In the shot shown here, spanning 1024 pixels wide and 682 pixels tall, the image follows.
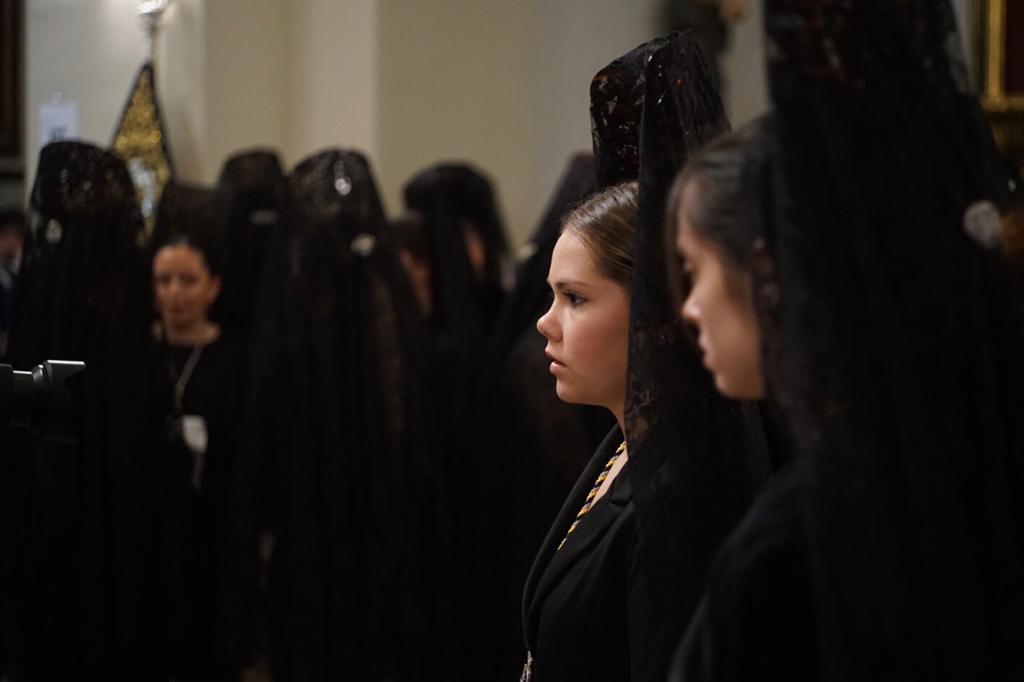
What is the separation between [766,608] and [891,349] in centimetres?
26

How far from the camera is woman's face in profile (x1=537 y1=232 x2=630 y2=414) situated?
2100 mm

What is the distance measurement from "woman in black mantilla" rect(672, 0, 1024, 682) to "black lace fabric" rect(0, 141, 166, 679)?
109 inches

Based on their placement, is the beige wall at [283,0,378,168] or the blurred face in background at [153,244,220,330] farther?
the beige wall at [283,0,378,168]

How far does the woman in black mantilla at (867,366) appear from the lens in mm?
1279

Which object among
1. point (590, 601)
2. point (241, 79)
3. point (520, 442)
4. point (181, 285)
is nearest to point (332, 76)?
point (241, 79)

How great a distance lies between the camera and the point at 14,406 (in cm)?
197

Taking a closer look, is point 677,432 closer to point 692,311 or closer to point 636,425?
point 636,425

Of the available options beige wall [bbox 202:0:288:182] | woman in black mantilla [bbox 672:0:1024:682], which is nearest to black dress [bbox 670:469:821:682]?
woman in black mantilla [bbox 672:0:1024:682]

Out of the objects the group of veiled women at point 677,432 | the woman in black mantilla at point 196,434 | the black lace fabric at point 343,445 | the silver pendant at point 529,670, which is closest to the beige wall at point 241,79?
the woman in black mantilla at point 196,434

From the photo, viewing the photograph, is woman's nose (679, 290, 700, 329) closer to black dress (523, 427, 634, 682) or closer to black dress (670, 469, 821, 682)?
black dress (670, 469, 821, 682)

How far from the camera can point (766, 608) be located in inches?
51.6

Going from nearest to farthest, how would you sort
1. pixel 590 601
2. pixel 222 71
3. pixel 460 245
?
pixel 590 601 < pixel 460 245 < pixel 222 71

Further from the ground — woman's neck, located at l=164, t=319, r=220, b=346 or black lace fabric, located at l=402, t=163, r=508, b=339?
black lace fabric, located at l=402, t=163, r=508, b=339

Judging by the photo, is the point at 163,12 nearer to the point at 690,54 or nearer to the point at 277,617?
the point at 277,617
